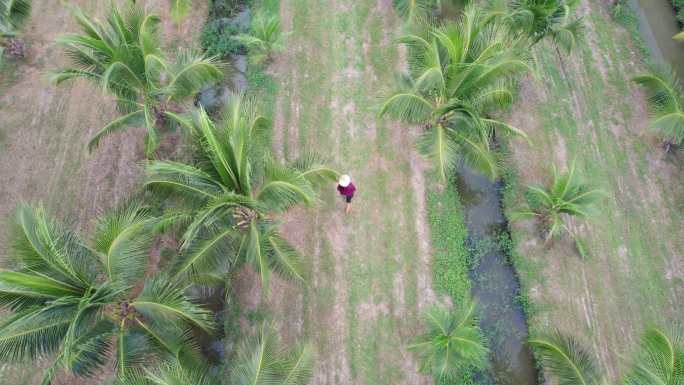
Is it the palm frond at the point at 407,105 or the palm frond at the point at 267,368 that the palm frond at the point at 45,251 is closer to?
the palm frond at the point at 267,368

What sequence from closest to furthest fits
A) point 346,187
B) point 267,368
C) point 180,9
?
point 267,368 < point 346,187 < point 180,9

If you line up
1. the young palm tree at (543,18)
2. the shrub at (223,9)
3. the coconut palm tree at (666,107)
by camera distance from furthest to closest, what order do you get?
Result: the shrub at (223,9)
the young palm tree at (543,18)
the coconut palm tree at (666,107)

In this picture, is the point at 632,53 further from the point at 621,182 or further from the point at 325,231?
the point at 325,231

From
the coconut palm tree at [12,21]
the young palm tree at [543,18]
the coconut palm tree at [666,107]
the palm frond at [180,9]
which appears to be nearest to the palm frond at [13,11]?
the coconut palm tree at [12,21]

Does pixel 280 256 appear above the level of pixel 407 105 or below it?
below

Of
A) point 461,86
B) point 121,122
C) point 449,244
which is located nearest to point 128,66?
point 121,122

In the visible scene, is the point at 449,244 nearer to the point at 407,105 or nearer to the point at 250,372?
the point at 407,105
